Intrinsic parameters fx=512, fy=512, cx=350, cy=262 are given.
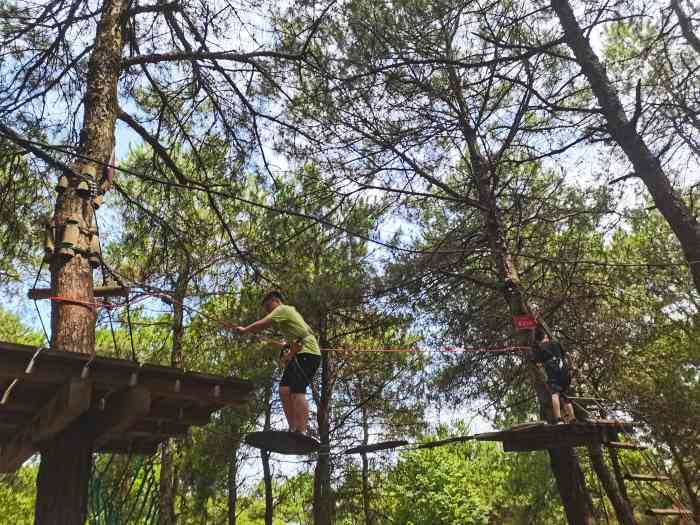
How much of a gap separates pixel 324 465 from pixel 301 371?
771 cm

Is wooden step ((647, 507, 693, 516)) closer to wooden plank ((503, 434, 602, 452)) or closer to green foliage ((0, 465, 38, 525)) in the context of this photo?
wooden plank ((503, 434, 602, 452))

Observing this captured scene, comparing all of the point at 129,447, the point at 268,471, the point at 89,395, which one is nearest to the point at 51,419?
the point at 89,395

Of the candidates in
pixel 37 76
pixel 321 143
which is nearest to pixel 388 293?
pixel 321 143

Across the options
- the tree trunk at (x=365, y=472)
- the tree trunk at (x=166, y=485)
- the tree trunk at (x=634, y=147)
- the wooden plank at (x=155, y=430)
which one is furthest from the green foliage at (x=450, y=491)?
the wooden plank at (x=155, y=430)

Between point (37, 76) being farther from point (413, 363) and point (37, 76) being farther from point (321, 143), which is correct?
point (413, 363)

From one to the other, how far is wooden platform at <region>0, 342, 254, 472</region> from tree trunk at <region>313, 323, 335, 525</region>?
22.7 feet

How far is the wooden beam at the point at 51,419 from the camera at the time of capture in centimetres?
283

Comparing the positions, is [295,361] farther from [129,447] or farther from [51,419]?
[51,419]

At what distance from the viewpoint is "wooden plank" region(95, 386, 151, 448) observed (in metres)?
3.00

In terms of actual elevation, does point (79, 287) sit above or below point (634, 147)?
below

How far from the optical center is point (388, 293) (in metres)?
8.01

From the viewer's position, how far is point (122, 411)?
3.12 m

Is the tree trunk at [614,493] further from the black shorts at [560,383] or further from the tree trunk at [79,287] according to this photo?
the tree trunk at [79,287]

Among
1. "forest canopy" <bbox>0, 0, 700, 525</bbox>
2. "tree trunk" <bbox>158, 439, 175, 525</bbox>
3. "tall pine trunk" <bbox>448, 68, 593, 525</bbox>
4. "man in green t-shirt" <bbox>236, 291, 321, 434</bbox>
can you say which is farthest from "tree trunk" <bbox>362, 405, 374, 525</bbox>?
"man in green t-shirt" <bbox>236, 291, 321, 434</bbox>
